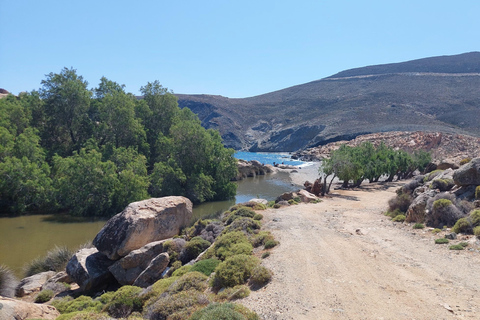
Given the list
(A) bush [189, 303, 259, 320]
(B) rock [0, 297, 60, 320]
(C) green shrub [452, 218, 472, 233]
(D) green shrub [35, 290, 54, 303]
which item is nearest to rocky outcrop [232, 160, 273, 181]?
(D) green shrub [35, 290, 54, 303]

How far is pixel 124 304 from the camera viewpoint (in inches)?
440

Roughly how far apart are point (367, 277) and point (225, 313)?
483 cm

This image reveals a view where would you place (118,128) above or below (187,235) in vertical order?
above

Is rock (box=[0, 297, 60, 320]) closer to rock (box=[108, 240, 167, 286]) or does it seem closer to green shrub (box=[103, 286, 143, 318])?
green shrub (box=[103, 286, 143, 318])

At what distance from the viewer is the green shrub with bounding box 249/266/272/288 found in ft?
32.2

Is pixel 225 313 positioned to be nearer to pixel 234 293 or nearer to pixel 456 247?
pixel 234 293

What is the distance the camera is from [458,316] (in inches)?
293

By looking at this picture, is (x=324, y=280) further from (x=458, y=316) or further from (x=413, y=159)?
(x=413, y=159)

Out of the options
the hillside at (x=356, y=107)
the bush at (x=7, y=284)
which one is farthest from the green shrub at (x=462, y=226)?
the hillside at (x=356, y=107)

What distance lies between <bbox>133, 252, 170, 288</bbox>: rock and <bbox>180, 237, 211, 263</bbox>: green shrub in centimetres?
89

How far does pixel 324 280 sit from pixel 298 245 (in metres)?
3.70

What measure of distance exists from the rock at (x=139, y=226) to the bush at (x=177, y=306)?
26.0ft

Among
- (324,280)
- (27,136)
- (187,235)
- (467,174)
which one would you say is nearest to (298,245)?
(324,280)

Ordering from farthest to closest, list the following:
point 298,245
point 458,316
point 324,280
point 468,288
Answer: point 298,245 < point 324,280 < point 468,288 < point 458,316
